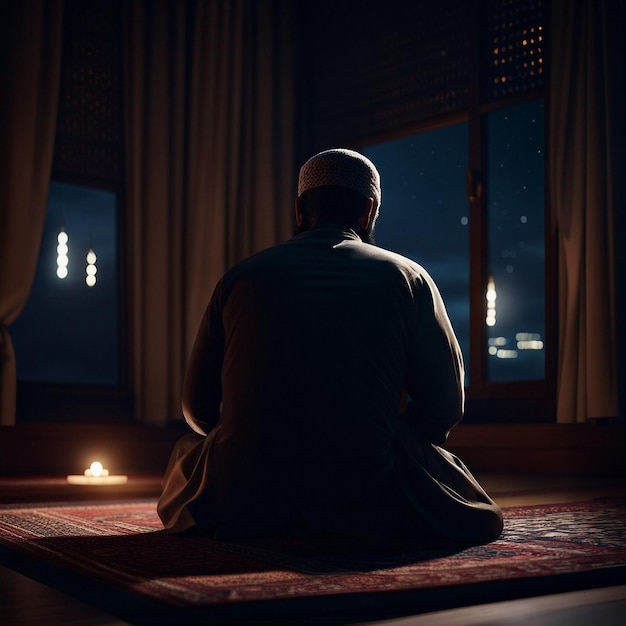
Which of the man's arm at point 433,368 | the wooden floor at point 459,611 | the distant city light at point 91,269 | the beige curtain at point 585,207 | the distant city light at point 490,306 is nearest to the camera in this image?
the wooden floor at point 459,611

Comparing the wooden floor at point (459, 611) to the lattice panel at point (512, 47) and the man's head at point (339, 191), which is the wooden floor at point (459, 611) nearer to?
the man's head at point (339, 191)

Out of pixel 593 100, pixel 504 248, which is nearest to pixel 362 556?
pixel 593 100

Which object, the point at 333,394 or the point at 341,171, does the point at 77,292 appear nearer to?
the point at 341,171

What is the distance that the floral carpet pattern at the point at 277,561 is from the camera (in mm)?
1512

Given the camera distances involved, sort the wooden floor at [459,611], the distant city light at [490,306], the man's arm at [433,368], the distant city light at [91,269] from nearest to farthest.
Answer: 1. the wooden floor at [459,611]
2. the man's arm at [433,368]
3. the distant city light at [490,306]
4. the distant city light at [91,269]

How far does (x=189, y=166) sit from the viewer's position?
565cm

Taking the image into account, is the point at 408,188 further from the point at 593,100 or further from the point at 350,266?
the point at 350,266

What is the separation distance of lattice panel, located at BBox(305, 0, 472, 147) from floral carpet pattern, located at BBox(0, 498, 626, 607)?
11.4ft

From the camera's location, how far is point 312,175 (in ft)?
6.77

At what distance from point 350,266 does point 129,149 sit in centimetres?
379

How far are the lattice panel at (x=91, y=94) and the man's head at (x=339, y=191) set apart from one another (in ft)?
11.8

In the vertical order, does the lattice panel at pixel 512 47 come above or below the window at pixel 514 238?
above

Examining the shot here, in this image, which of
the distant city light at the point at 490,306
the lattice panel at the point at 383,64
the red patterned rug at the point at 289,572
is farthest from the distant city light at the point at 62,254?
the red patterned rug at the point at 289,572

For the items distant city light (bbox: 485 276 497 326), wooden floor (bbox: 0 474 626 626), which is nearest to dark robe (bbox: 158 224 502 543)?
wooden floor (bbox: 0 474 626 626)
